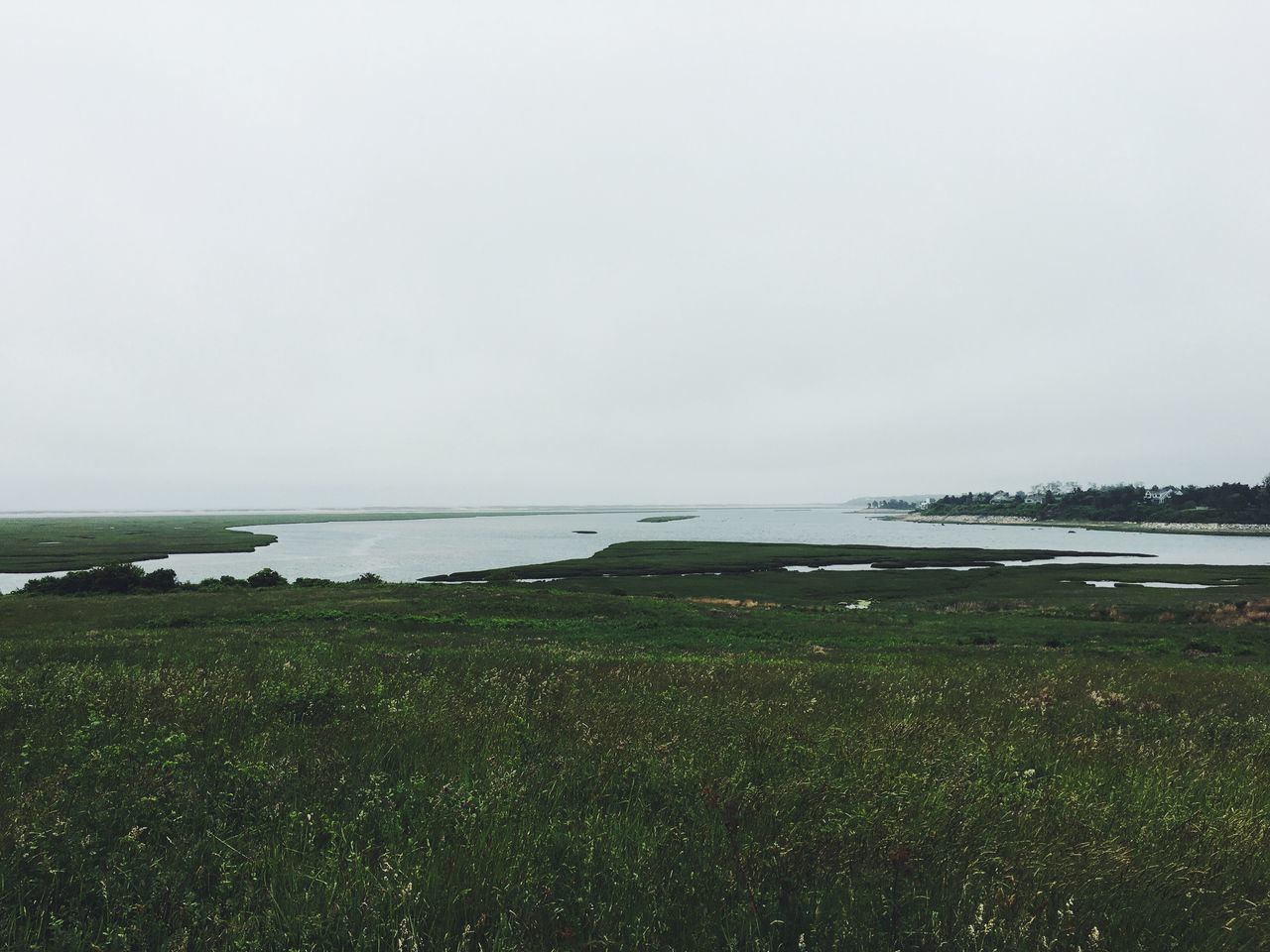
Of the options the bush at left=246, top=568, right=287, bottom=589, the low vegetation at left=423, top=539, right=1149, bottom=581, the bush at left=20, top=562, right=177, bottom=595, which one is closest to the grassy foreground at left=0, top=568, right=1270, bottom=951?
the bush at left=246, top=568, right=287, bottom=589

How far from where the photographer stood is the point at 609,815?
179 inches

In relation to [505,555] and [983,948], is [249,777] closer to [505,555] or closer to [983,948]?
[983,948]

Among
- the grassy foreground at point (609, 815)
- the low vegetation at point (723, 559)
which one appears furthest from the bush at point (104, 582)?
the grassy foreground at point (609, 815)

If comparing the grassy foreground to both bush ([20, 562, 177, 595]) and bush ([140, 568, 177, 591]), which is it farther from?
bush ([20, 562, 177, 595])

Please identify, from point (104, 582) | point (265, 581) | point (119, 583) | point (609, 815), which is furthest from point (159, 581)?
point (609, 815)

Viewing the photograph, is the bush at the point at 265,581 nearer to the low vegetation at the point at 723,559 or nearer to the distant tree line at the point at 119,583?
the distant tree line at the point at 119,583

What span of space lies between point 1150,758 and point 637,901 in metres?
7.31

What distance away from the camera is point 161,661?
1203 cm

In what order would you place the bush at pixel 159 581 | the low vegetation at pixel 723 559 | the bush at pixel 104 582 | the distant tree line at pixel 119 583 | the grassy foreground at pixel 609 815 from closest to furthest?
1. the grassy foreground at pixel 609 815
2. the bush at pixel 104 582
3. the distant tree line at pixel 119 583
4. the bush at pixel 159 581
5. the low vegetation at pixel 723 559

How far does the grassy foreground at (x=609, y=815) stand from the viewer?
326 cm

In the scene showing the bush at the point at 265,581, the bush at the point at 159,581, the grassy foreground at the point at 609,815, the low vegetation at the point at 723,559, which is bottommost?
the low vegetation at the point at 723,559

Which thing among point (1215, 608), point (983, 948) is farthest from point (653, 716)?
point (1215, 608)

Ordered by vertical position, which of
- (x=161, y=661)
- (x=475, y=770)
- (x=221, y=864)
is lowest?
(x=161, y=661)

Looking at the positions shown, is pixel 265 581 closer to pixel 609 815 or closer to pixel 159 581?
pixel 159 581
